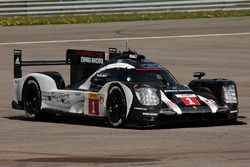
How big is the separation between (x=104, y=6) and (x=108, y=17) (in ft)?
3.89

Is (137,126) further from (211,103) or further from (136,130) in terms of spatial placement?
(211,103)

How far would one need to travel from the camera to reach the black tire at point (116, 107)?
1586cm

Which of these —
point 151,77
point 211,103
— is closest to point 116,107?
point 151,77

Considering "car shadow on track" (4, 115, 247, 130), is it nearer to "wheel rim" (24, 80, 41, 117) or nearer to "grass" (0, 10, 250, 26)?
"wheel rim" (24, 80, 41, 117)

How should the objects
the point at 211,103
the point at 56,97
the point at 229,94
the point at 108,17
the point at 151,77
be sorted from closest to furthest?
the point at 211,103
the point at 229,94
the point at 151,77
the point at 56,97
the point at 108,17

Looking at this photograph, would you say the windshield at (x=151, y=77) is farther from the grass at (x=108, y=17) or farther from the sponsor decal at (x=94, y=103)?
the grass at (x=108, y=17)

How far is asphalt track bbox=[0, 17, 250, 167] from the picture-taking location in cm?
1220

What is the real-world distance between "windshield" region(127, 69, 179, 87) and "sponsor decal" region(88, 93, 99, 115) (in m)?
0.61

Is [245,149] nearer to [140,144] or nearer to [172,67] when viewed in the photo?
[140,144]

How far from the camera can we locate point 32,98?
18234 mm

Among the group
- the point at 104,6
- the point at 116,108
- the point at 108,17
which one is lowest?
the point at 116,108

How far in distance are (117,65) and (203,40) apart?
720 inches

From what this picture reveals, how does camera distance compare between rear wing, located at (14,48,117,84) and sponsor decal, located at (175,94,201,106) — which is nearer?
sponsor decal, located at (175,94,201,106)

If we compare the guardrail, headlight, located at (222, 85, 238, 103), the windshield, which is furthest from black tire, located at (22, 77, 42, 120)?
the guardrail
